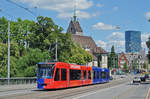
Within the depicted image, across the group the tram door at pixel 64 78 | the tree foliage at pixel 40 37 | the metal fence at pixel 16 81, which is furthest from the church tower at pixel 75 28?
the tram door at pixel 64 78

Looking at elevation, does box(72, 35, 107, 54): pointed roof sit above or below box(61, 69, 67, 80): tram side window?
above

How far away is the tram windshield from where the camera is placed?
27255 mm

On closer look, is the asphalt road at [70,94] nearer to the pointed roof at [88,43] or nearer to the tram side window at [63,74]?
the tram side window at [63,74]

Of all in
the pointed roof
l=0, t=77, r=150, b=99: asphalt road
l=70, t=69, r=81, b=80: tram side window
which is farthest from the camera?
the pointed roof

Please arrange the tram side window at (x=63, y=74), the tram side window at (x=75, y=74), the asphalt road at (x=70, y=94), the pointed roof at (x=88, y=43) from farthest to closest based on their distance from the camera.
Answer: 1. the pointed roof at (x=88, y=43)
2. the tram side window at (x=75, y=74)
3. the tram side window at (x=63, y=74)
4. the asphalt road at (x=70, y=94)

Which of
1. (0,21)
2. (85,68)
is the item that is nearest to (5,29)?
(0,21)

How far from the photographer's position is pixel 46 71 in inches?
1081

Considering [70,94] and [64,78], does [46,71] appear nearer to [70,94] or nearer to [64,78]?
[64,78]

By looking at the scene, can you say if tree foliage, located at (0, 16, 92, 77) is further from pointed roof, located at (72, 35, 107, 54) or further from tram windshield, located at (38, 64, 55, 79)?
pointed roof, located at (72, 35, 107, 54)

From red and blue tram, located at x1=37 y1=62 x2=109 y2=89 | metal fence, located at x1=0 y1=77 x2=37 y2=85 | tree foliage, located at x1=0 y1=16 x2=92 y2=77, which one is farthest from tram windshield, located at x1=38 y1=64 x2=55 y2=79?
tree foliage, located at x1=0 y1=16 x2=92 y2=77

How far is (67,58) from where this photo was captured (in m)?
64.5

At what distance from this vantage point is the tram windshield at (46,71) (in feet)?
89.4

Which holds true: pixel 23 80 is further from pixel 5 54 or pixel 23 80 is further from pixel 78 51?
pixel 78 51

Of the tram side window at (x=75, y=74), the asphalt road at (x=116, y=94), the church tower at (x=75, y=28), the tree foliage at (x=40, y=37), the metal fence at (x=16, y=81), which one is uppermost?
the church tower at (x=75, y=28)
